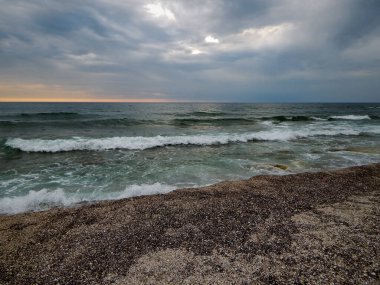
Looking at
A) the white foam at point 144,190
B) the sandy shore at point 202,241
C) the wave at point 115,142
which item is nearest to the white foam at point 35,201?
the sandy shore at point 202,241

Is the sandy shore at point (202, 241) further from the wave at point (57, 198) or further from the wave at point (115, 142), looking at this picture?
the wave at point (115, 142)

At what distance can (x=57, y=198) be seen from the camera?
7.04 meters

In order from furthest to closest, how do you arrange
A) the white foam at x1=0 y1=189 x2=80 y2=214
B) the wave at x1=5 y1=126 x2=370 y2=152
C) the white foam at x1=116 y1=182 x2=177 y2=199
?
the wave at x1=5 y1=126 x2=370 y2=152 < the white foam at x1=116 y1=182 x2=177 y2=199 < the white foam at x1=0 y1=189 x2=80 y2=214

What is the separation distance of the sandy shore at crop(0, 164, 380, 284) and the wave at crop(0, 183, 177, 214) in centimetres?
72

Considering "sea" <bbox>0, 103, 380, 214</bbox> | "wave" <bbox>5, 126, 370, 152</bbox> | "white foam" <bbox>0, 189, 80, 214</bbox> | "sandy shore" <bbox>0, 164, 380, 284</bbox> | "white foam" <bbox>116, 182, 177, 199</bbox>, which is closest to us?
"sandy shore" <bbox>0, 164, 380, 284</bbox>

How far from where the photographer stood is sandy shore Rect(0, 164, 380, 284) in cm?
359

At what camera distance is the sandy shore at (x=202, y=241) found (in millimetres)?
3588

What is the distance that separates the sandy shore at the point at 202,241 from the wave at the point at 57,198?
2.36 ft

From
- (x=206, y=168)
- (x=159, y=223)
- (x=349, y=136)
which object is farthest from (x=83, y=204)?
(x=349, y=136)

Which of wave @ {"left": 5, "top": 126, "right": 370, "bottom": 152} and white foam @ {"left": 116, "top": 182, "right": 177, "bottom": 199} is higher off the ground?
wave @ {"left": 5, "top": 126, "right": 370, "bottom": 152}

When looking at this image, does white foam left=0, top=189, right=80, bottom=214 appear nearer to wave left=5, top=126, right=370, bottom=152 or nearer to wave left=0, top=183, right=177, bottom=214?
wave left=0, top=183, right=177, bottom=214

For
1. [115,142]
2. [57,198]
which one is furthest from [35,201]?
[115,142]

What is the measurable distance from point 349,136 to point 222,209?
63.4 ft

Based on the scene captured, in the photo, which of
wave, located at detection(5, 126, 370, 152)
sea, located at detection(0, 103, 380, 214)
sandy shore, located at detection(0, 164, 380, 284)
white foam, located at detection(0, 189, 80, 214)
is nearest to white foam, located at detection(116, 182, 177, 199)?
sea, located at detection(0, 103, 380, 214)
